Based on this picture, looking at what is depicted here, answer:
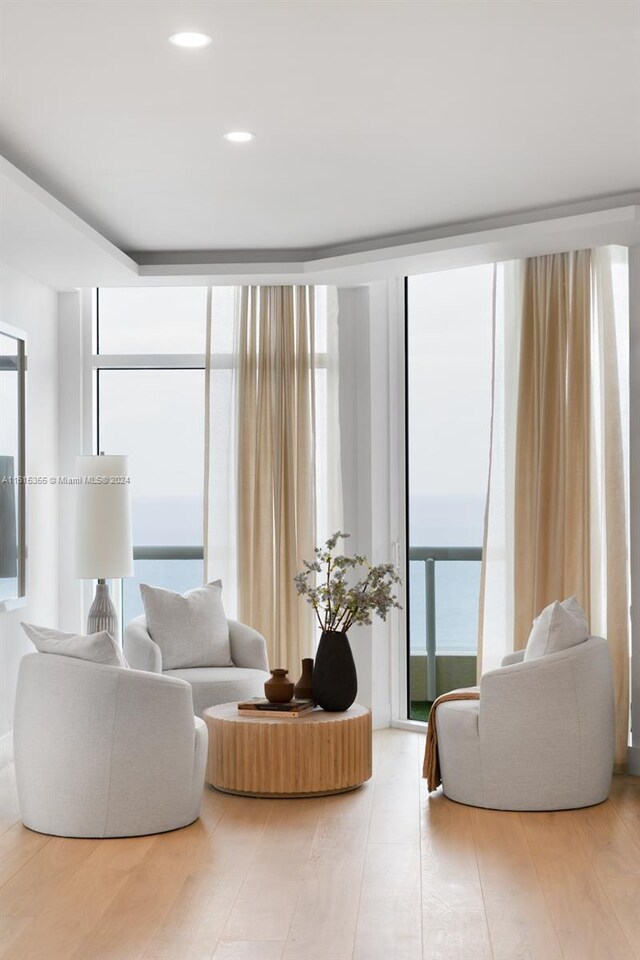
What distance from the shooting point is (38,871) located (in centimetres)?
404

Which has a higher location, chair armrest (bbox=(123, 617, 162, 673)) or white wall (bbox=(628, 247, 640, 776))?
white wall (bbox=(628, 247, 640, 776))

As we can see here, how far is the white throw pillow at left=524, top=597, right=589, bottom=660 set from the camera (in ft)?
16.6

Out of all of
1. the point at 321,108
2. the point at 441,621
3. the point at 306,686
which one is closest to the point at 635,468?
the point at 441,621

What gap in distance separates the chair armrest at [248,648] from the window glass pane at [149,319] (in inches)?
79.4

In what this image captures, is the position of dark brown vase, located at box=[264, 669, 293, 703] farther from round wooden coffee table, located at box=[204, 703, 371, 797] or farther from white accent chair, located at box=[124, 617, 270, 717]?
white accent chair, located at box=[124, 617, 270, 717]

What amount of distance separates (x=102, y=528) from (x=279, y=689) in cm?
182

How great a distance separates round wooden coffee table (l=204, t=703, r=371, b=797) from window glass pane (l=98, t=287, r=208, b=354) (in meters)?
3.04

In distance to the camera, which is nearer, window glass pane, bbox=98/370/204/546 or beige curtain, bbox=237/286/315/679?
beige curtain, bbox=237/286/315/679

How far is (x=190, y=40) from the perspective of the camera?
353 centimetres

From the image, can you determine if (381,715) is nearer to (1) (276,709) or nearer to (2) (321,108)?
(1) (276,709)

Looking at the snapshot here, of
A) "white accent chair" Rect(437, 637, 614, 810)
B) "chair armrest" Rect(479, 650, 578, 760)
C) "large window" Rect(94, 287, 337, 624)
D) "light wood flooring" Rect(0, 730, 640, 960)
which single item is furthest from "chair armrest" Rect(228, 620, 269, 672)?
"chair armrest" Rect(479, 650, 578, 760)

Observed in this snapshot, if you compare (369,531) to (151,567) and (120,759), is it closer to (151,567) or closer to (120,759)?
(151,567)

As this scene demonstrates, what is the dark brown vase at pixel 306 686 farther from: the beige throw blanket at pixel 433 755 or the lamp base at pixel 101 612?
the lamp base at pixel 101 612

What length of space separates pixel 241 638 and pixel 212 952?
3.23 metres
